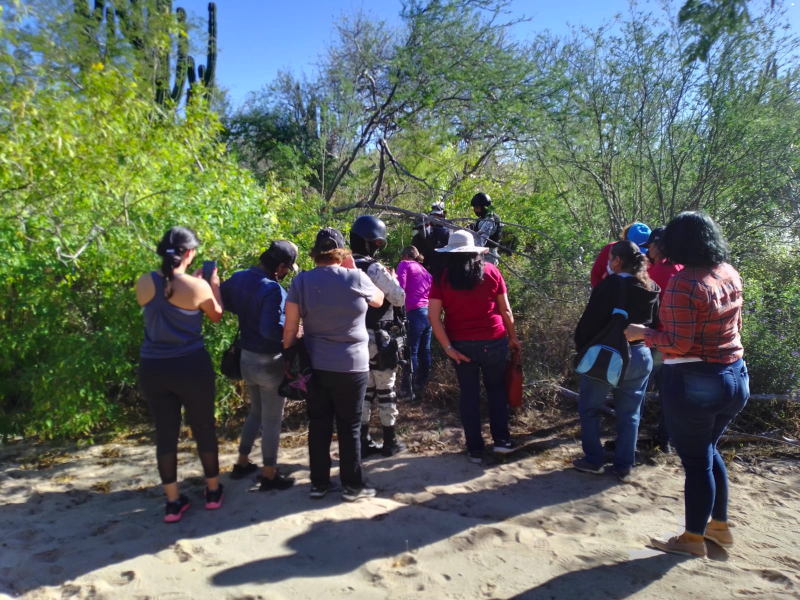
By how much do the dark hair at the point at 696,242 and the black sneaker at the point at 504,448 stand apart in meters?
2.01

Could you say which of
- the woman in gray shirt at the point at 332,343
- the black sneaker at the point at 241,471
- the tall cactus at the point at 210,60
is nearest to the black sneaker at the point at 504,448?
the woman in gray shirt at the point at 332,343

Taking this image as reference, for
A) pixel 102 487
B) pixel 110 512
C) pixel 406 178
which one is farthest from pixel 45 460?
pixel 406 178

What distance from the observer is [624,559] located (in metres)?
3.13

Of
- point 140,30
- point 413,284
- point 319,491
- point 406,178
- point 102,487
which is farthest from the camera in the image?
point 406,178

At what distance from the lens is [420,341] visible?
617 centimetres

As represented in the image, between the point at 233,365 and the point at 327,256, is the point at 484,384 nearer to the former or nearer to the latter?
the point at 327,256

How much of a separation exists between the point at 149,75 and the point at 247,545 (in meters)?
7.00

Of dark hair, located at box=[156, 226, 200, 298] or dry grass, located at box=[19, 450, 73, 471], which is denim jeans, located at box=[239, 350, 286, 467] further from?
dry grass, located at box=[19, 450, 73, 471]

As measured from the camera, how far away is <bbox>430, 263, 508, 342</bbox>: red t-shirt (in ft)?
14.0

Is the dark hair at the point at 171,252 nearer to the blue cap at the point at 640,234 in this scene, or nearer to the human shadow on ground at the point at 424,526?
the human shadow on ground at the point at 424,526

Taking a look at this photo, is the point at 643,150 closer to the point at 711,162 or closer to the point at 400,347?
the point at 711,162

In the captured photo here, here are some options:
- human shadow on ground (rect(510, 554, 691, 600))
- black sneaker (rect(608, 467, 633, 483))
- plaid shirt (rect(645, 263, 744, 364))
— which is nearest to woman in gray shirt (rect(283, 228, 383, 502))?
human shadow on ground (rect(510, 554, 691, 600))

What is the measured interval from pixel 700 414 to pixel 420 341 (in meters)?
3.42

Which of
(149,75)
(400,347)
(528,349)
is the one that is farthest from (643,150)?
(149,75)
